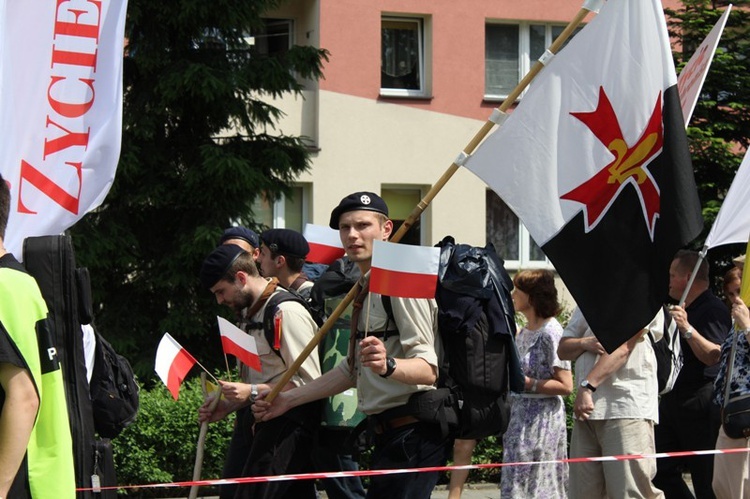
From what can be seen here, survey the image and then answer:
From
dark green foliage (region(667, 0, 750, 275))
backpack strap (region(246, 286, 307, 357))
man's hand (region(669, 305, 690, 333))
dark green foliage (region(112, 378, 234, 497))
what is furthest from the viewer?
dark green foliage (region(667, 0, 750, 275))

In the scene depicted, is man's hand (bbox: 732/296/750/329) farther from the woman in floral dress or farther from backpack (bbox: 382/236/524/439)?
backpack (bbox: 382/236/524/439)

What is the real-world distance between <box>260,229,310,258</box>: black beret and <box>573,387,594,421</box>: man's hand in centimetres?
184

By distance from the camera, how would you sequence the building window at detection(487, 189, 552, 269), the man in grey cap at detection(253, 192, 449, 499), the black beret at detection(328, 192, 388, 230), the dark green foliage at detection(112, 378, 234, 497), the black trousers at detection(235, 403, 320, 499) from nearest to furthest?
the man in grey cap at detection(253, 192, 449, 499) → the black beret at detection(328, 192, 388, 230) → the black trousers at detection(235, 403, 320, 499) → the dark green foliage at detection(112, 378, 234, 497) → the building window at detection(487, 189, 552, 269)

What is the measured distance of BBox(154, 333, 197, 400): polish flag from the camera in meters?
6.54

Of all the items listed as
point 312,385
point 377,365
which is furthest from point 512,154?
point 312,385

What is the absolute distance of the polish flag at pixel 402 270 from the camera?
531 cm

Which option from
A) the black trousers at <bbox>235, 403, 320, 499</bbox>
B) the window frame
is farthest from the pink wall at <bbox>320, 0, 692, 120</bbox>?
the black trousers at <bbox>235, 403, 320, 499</bbox>

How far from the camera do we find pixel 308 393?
20.4 feet

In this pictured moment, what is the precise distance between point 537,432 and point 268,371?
248cm

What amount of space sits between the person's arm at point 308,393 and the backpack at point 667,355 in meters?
2.40

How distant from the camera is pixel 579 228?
17.7ft

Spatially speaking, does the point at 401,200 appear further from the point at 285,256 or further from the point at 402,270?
the point at 402,270

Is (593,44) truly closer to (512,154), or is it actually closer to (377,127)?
(512,154)

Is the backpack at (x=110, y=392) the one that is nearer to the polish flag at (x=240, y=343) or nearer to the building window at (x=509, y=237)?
the polish flag at (x=240, y=343)
